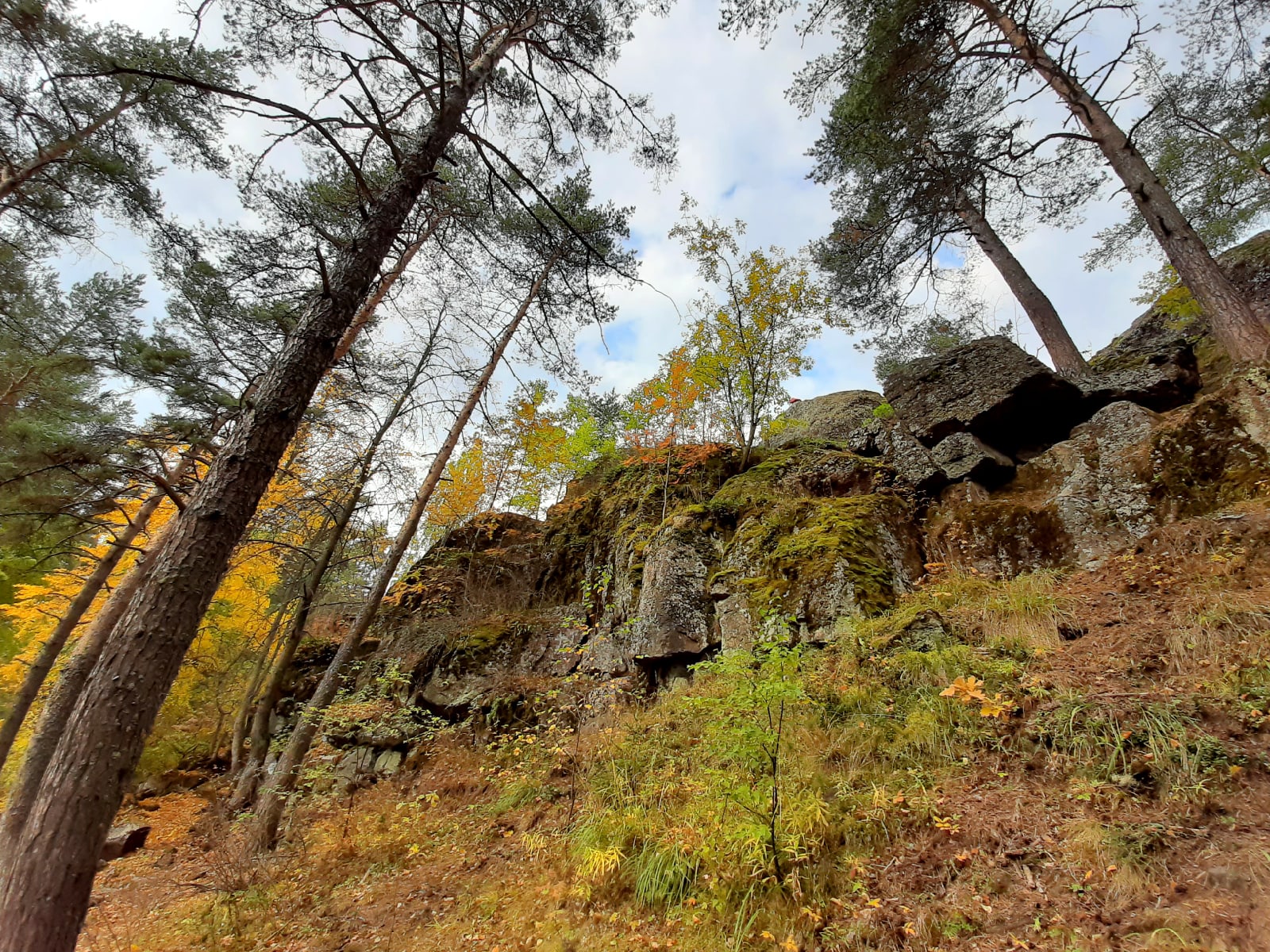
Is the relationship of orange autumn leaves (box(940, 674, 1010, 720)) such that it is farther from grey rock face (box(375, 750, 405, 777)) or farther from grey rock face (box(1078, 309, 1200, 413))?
grey rock face (box(375, 750, 405, 777))

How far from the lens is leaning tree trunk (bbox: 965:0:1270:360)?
5.73 metres

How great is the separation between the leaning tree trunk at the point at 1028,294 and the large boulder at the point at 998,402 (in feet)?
3.05

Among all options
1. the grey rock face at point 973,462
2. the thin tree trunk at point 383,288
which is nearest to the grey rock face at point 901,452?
the grey rock face at point 973,462

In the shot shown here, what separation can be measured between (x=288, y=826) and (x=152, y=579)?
638 centimetres

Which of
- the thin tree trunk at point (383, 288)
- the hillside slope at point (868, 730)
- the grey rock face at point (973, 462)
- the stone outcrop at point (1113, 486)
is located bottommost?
the hillside slope at point (868, 730)

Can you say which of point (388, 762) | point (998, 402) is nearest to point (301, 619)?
point (388, 762)

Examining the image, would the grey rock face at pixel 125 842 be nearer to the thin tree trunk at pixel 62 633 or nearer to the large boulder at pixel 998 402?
the thin tree trunk at pixel 62 633

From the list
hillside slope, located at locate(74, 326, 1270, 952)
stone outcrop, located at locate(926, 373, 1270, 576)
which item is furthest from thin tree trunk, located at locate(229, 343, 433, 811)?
stone outcrop, located at locate(926, 373, 1270, 576)

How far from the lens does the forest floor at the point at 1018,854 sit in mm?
2201

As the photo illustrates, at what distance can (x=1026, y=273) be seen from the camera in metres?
9.86

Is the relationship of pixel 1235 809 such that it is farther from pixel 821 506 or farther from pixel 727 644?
pixel 821 506

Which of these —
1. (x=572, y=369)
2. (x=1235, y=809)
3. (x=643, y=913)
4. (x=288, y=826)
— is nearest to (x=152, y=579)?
(x=643, y=913)

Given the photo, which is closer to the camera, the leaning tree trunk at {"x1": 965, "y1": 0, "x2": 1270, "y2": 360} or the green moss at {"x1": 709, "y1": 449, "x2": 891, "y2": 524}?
the leaning tree trunk at {"x1": 965, "y1": 0, "x2": 1270, "y2": 360}

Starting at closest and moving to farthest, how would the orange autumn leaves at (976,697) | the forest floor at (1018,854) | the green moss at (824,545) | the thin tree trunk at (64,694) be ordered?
the forest floor at (1018,854) < the orange autumn leaves at (976,697) < the thin tree trunk at (64,694) < the green moss at (824,545)
